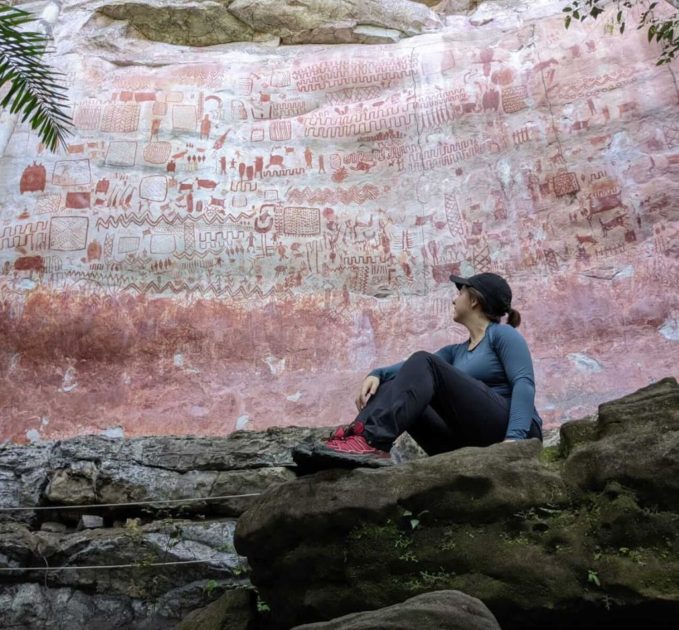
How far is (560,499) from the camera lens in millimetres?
3170

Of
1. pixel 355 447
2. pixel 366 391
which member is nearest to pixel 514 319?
pixel 366 391

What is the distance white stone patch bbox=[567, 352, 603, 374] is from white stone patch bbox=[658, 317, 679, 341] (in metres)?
0.58

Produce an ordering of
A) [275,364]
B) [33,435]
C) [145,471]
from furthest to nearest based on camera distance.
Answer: [275,364] < [33,435] < [145,471]

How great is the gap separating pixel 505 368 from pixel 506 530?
3.07ft

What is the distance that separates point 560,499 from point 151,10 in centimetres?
870

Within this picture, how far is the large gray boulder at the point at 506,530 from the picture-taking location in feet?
9.56

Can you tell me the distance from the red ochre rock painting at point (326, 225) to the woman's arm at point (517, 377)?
307 cm

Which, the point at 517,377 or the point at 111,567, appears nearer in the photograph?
the point at 517,377

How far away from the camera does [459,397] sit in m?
3.58

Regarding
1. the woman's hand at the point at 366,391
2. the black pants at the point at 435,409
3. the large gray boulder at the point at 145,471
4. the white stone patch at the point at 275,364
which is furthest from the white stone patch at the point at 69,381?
the black pants at the point at 435,409

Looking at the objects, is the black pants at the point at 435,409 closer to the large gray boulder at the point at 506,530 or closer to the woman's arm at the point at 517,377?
the woman's arm at the point at 517,377

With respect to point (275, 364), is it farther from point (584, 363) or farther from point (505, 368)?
point (505, 368)

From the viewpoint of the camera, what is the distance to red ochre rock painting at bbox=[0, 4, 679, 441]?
7.31m

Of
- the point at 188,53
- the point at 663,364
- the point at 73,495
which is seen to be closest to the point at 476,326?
the point at 73,495
